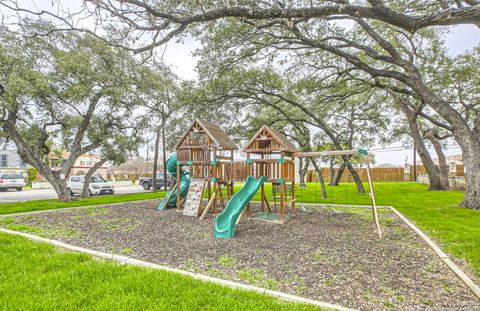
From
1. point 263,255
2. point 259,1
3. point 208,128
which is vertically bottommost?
point 263,255

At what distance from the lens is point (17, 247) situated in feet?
14.8

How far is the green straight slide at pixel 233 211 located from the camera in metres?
5.99

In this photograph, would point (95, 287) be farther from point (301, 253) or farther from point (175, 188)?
point (175, 188)

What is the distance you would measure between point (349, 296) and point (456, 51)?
13.6 meters

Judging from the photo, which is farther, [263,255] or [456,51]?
[456,51]

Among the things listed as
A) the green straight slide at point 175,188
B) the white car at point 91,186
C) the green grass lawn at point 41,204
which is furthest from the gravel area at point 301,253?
the white car at point 91,186

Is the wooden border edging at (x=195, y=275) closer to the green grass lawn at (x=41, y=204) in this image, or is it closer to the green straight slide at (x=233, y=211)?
the green straight slide at (x=233, y=211)

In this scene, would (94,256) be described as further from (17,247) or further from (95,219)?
(95,219)

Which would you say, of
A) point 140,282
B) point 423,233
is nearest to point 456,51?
point 423,233

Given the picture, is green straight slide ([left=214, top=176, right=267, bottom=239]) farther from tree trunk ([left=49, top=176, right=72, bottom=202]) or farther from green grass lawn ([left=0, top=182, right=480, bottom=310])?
tree trunk ([left=49, top=176, right=72, bottom=202])

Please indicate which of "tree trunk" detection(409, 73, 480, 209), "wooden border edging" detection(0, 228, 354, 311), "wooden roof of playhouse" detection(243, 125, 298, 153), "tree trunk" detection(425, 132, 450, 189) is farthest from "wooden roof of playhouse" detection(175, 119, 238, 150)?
"tree trunk" detection(425, 132, 450, 189)

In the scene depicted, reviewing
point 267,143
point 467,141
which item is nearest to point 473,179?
point 467,141

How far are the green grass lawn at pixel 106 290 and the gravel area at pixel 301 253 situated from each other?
59cm

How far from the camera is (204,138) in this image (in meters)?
9.42
